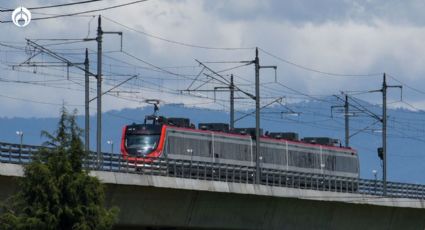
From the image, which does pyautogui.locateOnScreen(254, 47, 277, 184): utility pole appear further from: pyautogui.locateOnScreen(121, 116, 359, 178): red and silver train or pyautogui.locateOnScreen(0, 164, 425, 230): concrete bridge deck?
pyautogui.locateOnScreen(121, 116, 359, 178): red and silver train

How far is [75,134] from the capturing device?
43.5 meters

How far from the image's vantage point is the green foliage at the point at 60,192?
42.5 m

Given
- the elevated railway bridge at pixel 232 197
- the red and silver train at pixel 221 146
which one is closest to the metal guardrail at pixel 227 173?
the elevated railway bridge at pixel 232 197

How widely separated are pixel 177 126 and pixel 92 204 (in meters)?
33.5

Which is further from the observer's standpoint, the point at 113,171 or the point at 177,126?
the point at 177,126

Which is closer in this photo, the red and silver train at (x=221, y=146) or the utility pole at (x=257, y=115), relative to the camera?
the utility pole at (x=257, y=115)

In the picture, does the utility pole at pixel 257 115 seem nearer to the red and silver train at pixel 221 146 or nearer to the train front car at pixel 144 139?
the red and silver train at pixel 221 146

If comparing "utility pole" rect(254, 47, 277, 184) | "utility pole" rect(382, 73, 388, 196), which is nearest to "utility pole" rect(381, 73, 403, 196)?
"utility pole" rect(382, 73, 388, 196)

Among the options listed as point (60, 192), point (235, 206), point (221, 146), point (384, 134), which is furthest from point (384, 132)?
point (60, 192)

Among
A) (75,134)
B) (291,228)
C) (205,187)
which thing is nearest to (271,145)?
(291,228)

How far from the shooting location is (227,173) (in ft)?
226

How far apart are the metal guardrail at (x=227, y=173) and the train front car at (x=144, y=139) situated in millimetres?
5313

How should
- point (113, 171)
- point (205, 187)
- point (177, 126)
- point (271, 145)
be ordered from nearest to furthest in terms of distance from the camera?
1. point (113, 171)
2. point (205, 187)
3. point (177, 126)
4. point (271, 145)

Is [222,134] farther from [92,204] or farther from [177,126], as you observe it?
[92,204]
